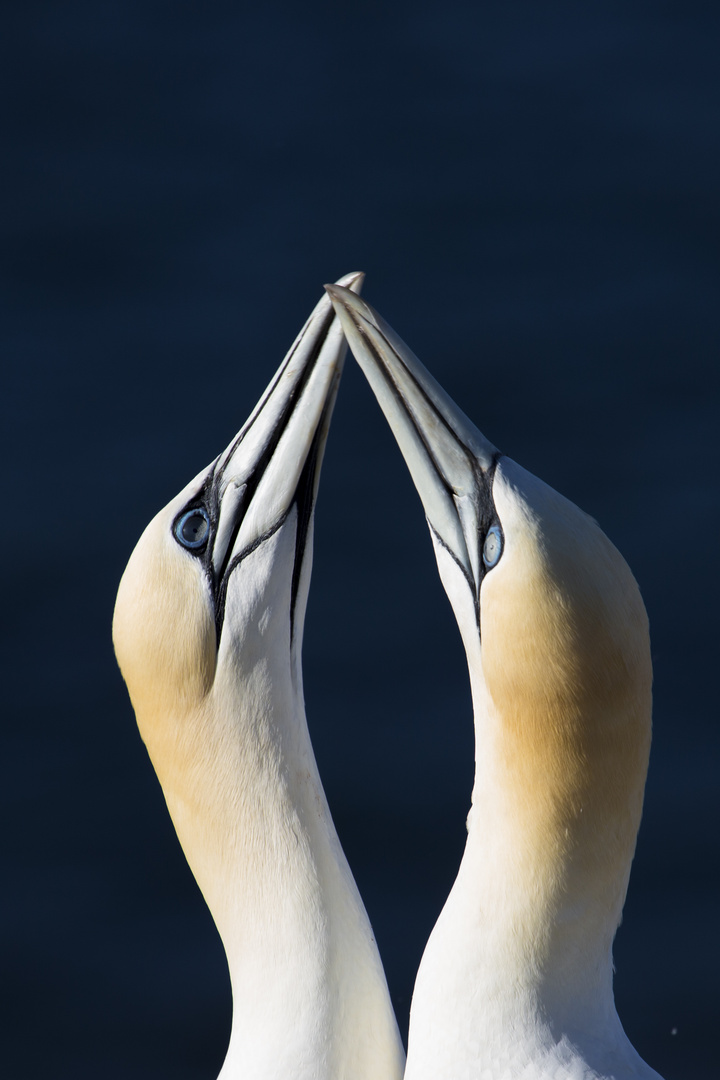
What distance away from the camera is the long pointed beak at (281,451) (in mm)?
4191

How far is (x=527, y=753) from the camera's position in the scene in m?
3.88

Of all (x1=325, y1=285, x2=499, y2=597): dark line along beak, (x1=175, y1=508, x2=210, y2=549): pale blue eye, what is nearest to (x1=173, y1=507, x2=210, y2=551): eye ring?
(x1=175, y1=508, x2=210, y2=549): pale blue eye

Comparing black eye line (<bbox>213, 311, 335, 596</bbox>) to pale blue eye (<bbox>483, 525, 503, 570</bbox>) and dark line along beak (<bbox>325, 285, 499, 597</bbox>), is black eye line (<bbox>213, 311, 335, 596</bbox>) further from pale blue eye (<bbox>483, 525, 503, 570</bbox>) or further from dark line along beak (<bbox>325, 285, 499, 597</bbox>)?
pale blue eye (<bbox>483, 525, 503, 570</bbox>)

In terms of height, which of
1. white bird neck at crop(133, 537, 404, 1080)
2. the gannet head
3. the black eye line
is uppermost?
the black eye line

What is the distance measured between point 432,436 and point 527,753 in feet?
2.86

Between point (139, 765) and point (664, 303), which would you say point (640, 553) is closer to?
point (664, 303)

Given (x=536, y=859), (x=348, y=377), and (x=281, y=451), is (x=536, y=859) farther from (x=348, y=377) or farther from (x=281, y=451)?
(x=348, y=377)

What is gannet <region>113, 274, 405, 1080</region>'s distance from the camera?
4.12 meters

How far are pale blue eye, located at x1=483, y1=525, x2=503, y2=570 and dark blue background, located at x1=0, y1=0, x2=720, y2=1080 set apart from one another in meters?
2.77

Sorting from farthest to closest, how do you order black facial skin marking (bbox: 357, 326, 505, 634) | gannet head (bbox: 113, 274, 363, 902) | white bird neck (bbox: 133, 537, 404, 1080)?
white bird neck (bbox: 133, 537, 404, 1080) → gannet head (bbox: 113, 274, 363, 902) → black facial skin marking (bbox: 357, 326, 505, 634)

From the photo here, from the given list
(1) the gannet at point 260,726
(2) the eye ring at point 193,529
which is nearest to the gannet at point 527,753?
(1) the gannet at point 260,726

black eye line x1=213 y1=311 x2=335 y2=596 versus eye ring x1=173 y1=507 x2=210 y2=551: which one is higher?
black eye line x1=213 y1=311 x2=335 y2=596

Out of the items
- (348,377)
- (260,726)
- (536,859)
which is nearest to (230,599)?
(260,726)

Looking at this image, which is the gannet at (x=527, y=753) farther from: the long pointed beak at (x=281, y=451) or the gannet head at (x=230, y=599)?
the gannet head at (x=230, y=599)
